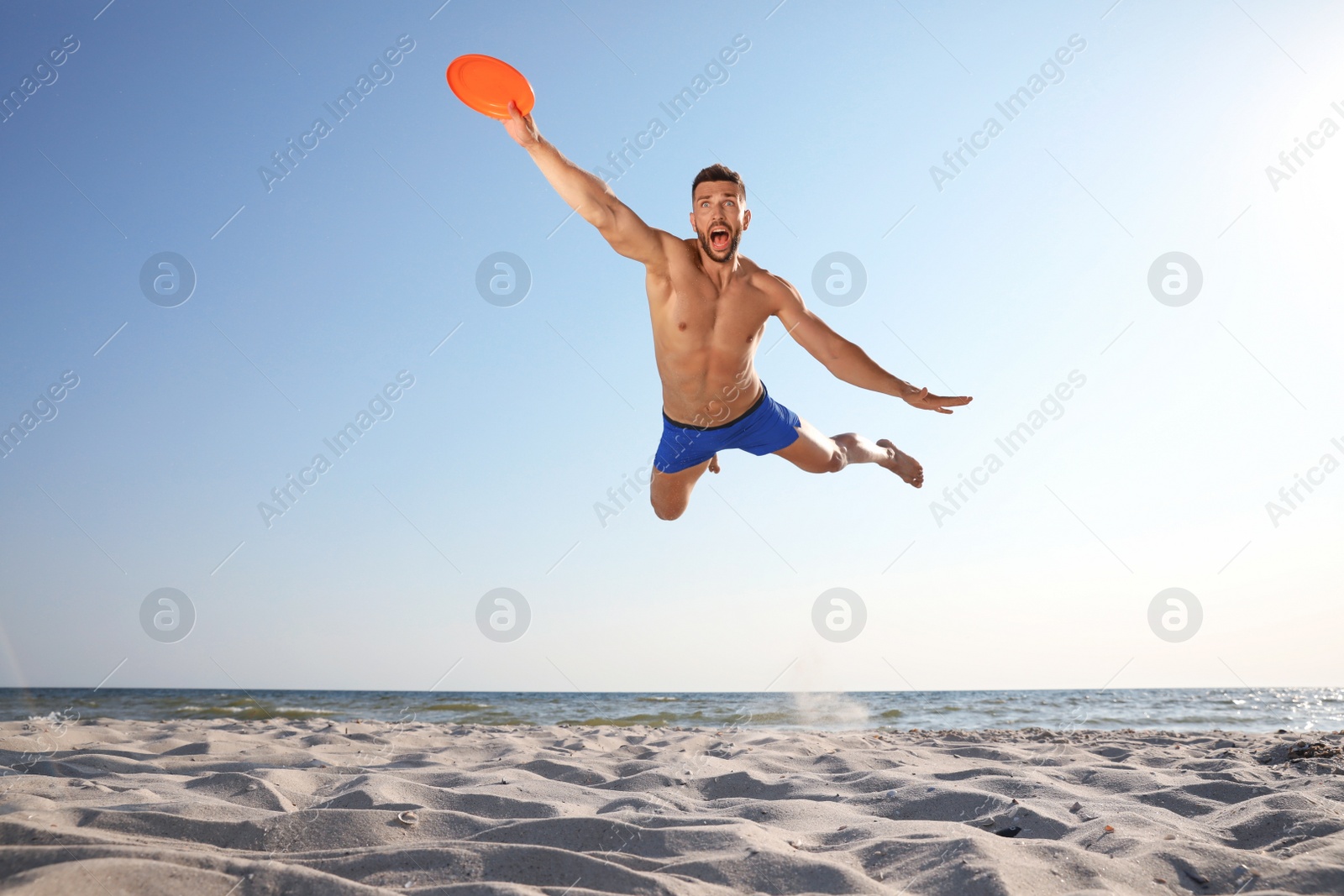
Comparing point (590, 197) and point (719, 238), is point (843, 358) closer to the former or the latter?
point (719, 238)

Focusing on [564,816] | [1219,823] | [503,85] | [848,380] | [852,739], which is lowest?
[852,739]

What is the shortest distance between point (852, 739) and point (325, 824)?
5.30m

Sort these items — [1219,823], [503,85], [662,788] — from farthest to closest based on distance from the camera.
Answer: [662,788] < [503,85] < [1219,823]

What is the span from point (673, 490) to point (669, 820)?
2.81 meters

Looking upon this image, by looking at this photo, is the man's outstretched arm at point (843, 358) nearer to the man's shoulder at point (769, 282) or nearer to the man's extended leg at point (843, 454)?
the man's shoulder at point (769, 282)

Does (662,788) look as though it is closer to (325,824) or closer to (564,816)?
(564,816)

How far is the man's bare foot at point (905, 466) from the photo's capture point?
6.40 m

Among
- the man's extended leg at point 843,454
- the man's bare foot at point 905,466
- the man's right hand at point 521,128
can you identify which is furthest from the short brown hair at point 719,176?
the man's bare foot at point 905,466

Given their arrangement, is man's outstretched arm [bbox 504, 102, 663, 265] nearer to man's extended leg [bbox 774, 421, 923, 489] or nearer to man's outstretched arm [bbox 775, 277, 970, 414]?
man's outstretched arm [bbox 775, 277, 970, 414]

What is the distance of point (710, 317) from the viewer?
4660mm

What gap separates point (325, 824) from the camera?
303 cm

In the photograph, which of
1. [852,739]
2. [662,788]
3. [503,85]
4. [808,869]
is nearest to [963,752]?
[852,739]

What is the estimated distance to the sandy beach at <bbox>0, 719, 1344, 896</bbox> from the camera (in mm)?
2428

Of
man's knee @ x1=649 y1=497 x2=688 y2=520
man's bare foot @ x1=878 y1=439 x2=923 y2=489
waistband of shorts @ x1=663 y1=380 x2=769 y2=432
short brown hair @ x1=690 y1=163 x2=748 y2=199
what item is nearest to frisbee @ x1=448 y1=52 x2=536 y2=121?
short brown hair @ x1=690 y1=163 x2=748 y2=199
